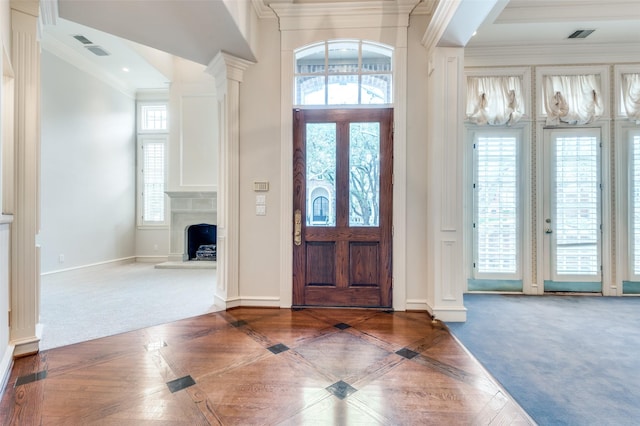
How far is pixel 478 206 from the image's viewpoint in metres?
4.28

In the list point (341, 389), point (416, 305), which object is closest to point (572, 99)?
point (416, 305)

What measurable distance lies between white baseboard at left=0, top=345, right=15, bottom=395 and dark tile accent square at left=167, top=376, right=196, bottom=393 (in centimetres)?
100

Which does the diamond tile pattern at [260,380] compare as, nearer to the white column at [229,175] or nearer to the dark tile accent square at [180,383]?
the dark tile accent square at [180,383]

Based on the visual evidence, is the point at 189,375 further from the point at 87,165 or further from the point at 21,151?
the point at 87,165

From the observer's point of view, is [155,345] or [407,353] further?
[155,345]

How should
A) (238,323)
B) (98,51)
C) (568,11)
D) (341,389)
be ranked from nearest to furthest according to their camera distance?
(341,389) < (238,323) < (568,11) < (98,51)

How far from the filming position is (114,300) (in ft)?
12.7

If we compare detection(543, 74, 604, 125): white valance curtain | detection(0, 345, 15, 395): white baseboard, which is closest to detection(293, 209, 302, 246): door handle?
detection(0, 345, 15, 395): white baseboard

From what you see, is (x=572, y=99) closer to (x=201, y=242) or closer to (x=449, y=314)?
(x=449, y=314)

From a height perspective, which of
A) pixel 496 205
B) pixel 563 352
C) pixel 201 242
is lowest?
pixel 563 352

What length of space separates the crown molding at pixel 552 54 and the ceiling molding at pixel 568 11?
0.50 metres

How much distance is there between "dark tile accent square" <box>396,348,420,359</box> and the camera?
239 cm

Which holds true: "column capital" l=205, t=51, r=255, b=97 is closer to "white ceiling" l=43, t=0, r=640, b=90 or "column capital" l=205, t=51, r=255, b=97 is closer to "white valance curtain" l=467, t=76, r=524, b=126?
"white ceiling" l=43, t=0, r=640, b=90

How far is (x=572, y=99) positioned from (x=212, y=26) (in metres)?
4.68
